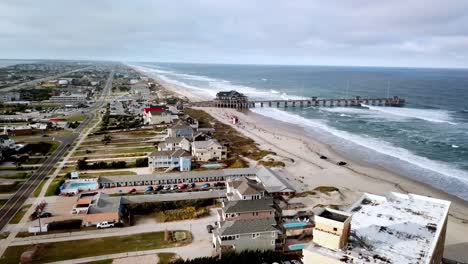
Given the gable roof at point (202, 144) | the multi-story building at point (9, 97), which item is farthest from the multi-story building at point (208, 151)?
the multi-story building at point (9, 97)

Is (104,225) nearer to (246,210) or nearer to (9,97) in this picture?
(246,210)

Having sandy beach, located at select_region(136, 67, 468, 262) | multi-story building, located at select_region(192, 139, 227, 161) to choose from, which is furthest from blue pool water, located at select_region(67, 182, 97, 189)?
sandy beach, located at select_region(136, 67, 468, 262)

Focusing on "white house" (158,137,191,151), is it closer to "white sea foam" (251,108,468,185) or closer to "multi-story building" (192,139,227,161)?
"multi-story building" (192,139,227,161)

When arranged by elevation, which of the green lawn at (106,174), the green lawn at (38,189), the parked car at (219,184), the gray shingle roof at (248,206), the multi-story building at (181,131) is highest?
Answer: the multi-story building at (181,131)

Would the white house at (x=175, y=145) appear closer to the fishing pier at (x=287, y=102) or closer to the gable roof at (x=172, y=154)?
the gable roof at (x=172, y=154)

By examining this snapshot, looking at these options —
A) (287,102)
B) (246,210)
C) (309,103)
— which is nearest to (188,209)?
(246,210)

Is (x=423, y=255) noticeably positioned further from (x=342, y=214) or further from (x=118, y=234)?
(x=118, y=234)

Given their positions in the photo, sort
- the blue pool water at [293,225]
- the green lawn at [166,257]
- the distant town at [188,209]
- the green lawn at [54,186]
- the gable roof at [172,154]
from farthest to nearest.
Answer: the gable roof at [172,154]
the green lawn at [54,186]
the blue pool water at [293,225]
the green lawn at [166,257]
the distant town at [188,209]
